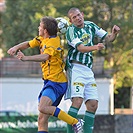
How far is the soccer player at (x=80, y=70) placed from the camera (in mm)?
7879

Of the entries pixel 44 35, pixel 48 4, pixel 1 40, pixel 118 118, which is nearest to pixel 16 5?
pixel 1 40

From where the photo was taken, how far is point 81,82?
7.91 m

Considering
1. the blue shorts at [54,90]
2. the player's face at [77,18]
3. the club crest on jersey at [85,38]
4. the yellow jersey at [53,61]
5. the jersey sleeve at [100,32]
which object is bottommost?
the blue shorts at [54,90]

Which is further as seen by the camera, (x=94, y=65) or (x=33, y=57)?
(x=94, y=65)

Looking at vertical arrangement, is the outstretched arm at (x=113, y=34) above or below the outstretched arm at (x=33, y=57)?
above

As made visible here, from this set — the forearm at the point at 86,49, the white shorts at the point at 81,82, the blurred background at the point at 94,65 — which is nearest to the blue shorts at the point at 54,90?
the white shorts at the point at 81,82

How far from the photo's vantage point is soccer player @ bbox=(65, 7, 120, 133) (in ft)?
25.8

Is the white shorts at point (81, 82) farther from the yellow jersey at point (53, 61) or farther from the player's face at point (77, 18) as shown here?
the player's face at point (77, 18)

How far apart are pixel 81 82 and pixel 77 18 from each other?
855 millimetres

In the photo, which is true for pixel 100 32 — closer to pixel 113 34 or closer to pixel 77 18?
pixel 113 34

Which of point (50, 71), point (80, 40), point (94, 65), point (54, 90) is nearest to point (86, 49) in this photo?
point (80, 40)

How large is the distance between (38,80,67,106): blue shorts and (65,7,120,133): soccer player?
Answer: 156mm

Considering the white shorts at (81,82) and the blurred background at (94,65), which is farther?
the blurred background at (94,65)

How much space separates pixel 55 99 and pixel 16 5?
2911 cm
